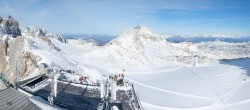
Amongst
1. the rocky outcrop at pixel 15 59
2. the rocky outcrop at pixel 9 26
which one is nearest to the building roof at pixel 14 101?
the rocky outcrop at pixel 15 59

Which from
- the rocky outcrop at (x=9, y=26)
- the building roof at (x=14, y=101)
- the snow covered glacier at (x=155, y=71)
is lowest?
the snow covered glacier at (x=155, y=71)

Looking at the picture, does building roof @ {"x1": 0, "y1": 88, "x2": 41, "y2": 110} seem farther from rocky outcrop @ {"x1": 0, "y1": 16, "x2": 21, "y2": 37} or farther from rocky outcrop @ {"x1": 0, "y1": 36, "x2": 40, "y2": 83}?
rocky outcrop @ {"x1": 0, "y1": 16, "x2": 21, "y2": 37}

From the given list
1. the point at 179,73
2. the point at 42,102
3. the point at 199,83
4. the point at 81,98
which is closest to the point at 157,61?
the point at 179,73

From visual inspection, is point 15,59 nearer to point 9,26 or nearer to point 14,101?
point 9,26

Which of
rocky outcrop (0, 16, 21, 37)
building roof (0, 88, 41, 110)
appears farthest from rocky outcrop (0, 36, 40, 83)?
building roof (0, 88, 41, 110)

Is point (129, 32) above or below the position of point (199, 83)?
above

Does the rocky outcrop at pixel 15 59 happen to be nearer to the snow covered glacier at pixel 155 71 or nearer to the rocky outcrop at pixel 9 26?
the snow covered glacier at pixel 155 71

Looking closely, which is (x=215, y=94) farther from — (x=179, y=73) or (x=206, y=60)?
(x=206, y=60)
